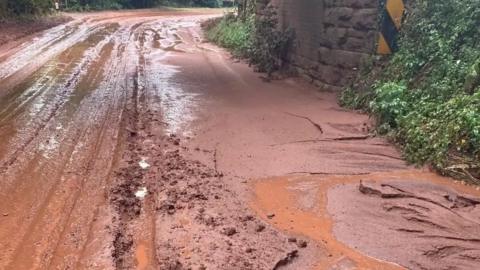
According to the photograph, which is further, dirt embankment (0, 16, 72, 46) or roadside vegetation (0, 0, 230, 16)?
roadside vegetation (0, 0, 230, 16)

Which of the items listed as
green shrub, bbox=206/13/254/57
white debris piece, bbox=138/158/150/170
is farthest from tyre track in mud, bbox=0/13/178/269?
green shrub, bbox=206/13/254/57

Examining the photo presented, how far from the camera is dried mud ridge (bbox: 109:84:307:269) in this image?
12.1ft

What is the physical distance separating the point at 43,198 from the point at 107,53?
923 centimetres

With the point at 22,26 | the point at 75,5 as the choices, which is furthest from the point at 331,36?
the point at 75,5

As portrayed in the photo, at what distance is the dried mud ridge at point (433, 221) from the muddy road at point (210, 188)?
0.05ft

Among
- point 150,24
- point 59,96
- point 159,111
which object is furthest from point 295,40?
point 150,24

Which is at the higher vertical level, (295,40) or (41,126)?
(295,40)

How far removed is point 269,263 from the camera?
3646 mm

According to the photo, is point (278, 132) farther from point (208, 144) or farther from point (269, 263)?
point (269, 263)

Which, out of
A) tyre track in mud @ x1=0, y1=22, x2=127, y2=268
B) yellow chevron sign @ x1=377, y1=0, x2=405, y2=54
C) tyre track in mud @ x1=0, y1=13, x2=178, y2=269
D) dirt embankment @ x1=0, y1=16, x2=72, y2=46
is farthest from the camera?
dirt embankment @ x1=0, y1=16, x2=72, y2=46

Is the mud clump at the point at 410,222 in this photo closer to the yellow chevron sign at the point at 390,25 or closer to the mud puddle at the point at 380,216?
the mud puddle at the point at 380,216

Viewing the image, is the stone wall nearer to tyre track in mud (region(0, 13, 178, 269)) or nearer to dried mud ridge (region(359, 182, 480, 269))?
tyre track in mud (region(0, 13, 178, 269))

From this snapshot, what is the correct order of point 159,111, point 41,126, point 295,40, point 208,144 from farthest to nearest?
point 295,40 < point 159,111 < point 41,126 < point 208,144

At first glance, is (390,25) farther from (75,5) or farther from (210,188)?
(75,5)
